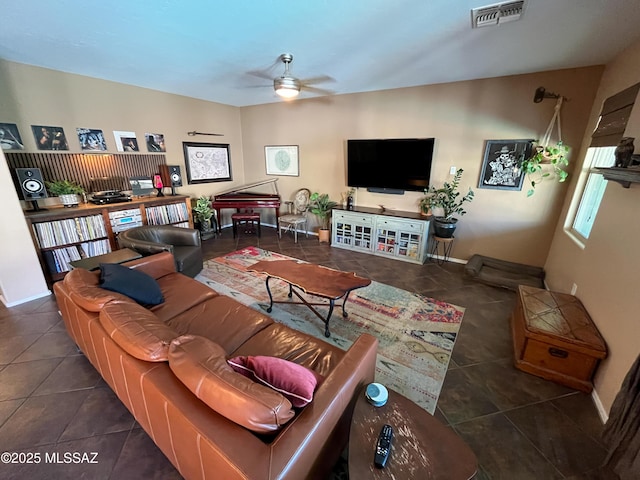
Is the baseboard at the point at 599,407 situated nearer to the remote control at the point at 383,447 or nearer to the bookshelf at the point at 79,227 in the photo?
the remote control at the point at 383,447

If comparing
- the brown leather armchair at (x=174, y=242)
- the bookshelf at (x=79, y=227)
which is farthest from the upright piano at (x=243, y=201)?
the brown leather armchair at (x=174, y=242)

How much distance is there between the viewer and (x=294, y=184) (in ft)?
17.8

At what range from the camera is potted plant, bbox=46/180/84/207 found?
3295 millimetres

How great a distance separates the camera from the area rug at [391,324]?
196 cm

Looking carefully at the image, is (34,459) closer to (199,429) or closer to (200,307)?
(200,307)

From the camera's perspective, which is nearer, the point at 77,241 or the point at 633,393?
the point at 633,393

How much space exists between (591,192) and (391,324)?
2.60 m

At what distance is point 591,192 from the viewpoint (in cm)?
280

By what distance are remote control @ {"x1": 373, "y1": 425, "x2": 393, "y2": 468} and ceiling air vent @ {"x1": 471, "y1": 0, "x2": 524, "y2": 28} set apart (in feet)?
8.78

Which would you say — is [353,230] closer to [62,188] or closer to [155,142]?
[155,142]

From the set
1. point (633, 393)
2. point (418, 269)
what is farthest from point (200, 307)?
point (418, 269)

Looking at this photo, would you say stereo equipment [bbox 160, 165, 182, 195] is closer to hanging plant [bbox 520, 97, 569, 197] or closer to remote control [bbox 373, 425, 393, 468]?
remote control [bbox 373, 425, 393, 468]

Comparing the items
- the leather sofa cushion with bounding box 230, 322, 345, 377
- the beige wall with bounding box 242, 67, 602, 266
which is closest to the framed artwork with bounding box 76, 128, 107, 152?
the beige wall with bounding box 242, 67, 602, 266

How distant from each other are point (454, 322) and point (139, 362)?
2622mm
